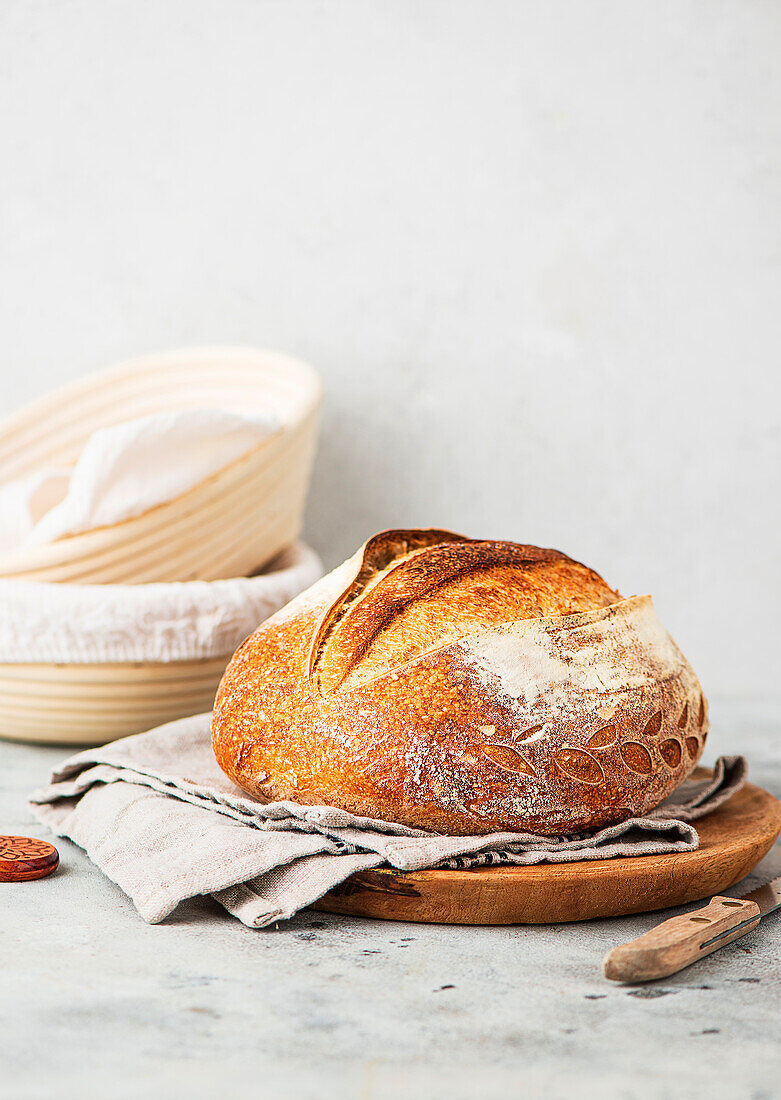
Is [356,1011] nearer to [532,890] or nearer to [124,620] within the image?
[532,890]

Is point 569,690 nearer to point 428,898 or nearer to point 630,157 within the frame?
point 428,898

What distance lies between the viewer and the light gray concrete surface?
704 millimetres

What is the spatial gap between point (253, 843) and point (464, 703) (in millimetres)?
235

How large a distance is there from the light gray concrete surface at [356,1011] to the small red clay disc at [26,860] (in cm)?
3

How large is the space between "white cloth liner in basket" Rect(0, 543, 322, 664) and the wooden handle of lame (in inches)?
32.3

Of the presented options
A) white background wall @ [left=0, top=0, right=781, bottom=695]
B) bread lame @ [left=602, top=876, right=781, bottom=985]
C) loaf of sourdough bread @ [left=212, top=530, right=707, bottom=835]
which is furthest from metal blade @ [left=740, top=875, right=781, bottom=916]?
white background wall @ [left=0, top=0, right=781, bottom=695]

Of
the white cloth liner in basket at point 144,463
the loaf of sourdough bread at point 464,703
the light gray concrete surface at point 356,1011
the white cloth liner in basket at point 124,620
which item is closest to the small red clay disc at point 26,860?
the light gray concrete surface at point 356,1011

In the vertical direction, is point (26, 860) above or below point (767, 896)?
below

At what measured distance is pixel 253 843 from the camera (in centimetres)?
96

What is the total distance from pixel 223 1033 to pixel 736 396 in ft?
5.75

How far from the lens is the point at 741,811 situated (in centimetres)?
117

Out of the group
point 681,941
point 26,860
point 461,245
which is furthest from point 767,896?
point 461,245

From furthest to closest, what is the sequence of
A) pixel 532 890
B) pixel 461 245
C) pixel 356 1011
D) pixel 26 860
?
pixel 461 245
pixel 26 860
pixel 532 890
pixel 356 1011

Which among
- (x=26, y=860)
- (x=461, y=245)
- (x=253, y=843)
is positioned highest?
(x=461, y=245)
